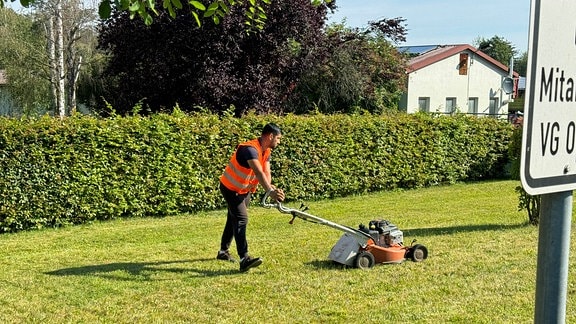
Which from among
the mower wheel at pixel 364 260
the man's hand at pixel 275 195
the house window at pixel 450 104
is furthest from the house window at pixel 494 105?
the man's hand at pixel 275 195

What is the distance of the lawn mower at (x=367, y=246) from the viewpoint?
7633 millimetres

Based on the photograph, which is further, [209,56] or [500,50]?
[500,50]

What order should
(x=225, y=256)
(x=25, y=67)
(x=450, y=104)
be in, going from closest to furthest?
(x=225, y=256)
(x=25, y=67)
(x=450, y=104)

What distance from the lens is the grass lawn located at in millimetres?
5996

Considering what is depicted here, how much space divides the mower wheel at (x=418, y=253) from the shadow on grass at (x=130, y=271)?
2154 mm

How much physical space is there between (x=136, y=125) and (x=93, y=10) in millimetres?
24375

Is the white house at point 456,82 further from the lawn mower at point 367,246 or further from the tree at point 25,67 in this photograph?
the lawn mower at point 367,246

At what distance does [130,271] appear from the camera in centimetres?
775

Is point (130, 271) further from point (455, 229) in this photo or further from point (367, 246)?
point (455, 229)

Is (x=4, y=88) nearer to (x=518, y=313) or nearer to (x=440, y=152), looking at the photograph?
(x=440, y=152)

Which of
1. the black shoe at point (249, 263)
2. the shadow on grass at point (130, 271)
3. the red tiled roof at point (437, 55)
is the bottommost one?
the shadow on grass at point (130, 271)

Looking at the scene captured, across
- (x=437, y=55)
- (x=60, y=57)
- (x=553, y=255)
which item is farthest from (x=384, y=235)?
(x=437, y=55)

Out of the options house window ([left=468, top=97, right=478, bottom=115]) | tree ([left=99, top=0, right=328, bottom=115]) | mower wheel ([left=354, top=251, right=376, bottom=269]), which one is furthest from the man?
house window ([left=468, top=97, right=478, bottom=115])

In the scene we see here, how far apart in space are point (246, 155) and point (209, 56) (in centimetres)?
1253
